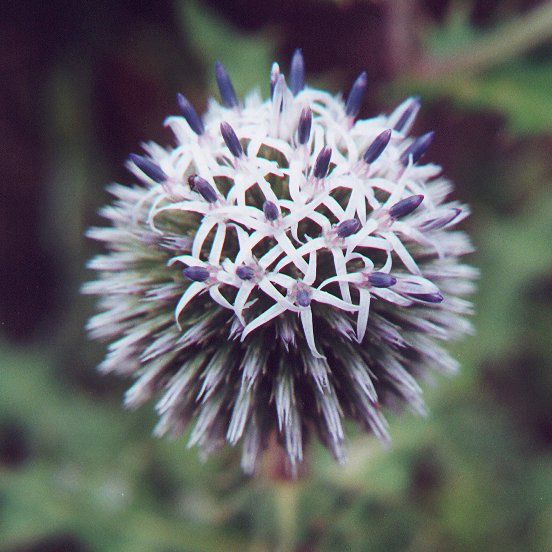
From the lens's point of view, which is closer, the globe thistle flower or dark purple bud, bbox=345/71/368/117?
the globe thistle flower

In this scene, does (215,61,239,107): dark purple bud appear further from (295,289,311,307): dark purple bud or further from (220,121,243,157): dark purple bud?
(295,289,311,307): dark purple bud

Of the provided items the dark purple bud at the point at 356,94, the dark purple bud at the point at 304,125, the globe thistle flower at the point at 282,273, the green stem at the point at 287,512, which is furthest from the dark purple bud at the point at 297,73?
the green stem at the point at 287,512

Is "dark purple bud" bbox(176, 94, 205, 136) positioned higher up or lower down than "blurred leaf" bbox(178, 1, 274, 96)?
lower down

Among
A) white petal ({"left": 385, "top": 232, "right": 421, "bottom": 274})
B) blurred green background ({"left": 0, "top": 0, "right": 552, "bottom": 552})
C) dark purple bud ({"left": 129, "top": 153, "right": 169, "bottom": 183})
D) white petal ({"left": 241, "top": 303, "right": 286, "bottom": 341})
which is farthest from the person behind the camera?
blurred green background ({"left": 0, "top": 0, "right": 552, "bottom": 552})

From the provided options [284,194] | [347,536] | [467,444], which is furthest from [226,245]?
[467,444]

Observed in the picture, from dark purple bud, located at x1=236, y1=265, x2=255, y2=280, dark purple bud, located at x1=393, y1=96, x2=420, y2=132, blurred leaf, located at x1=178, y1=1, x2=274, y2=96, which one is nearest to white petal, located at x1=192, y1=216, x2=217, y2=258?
dark purple bud, located at x1=236, y1=265, x2=255, y2=280

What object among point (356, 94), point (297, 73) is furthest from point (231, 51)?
point (356, 94)
